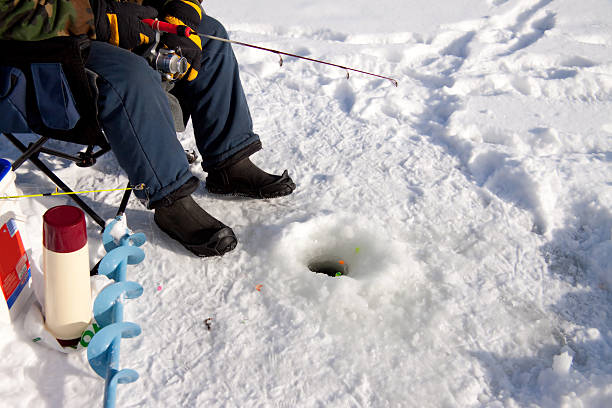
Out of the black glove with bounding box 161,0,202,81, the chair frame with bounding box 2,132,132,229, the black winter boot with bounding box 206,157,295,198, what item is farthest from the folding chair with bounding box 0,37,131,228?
the black winter boot with bounding box 206,157,295,198

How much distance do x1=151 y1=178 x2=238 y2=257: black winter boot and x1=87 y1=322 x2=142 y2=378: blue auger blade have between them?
679 millimetres

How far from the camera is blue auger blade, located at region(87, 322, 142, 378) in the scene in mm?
1586

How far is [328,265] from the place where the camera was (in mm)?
2494

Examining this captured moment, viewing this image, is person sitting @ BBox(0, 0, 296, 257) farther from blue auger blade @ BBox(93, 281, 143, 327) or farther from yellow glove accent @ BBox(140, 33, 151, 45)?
blue auger blade @ BBox(93, 281, 143, 327)

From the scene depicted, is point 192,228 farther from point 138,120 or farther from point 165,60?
point 165,60

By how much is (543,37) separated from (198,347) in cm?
471

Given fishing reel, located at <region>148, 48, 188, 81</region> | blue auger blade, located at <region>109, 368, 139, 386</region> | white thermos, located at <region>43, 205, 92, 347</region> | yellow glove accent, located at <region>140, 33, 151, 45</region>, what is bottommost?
blue auger blade, located at <region>109, 368, 139, 386</region>

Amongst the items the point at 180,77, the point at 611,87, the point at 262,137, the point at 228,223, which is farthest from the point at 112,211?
the point at 611,87

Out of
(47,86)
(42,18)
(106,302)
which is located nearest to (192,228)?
(106,302)

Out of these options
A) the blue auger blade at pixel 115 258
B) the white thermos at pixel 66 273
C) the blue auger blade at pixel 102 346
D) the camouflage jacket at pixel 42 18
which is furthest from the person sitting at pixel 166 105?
the blue auger blade at pixel 102 346

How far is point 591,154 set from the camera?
3197mm

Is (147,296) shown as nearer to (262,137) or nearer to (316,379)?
(316,379)

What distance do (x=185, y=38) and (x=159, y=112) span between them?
45 cm

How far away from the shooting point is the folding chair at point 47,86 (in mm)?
1849
